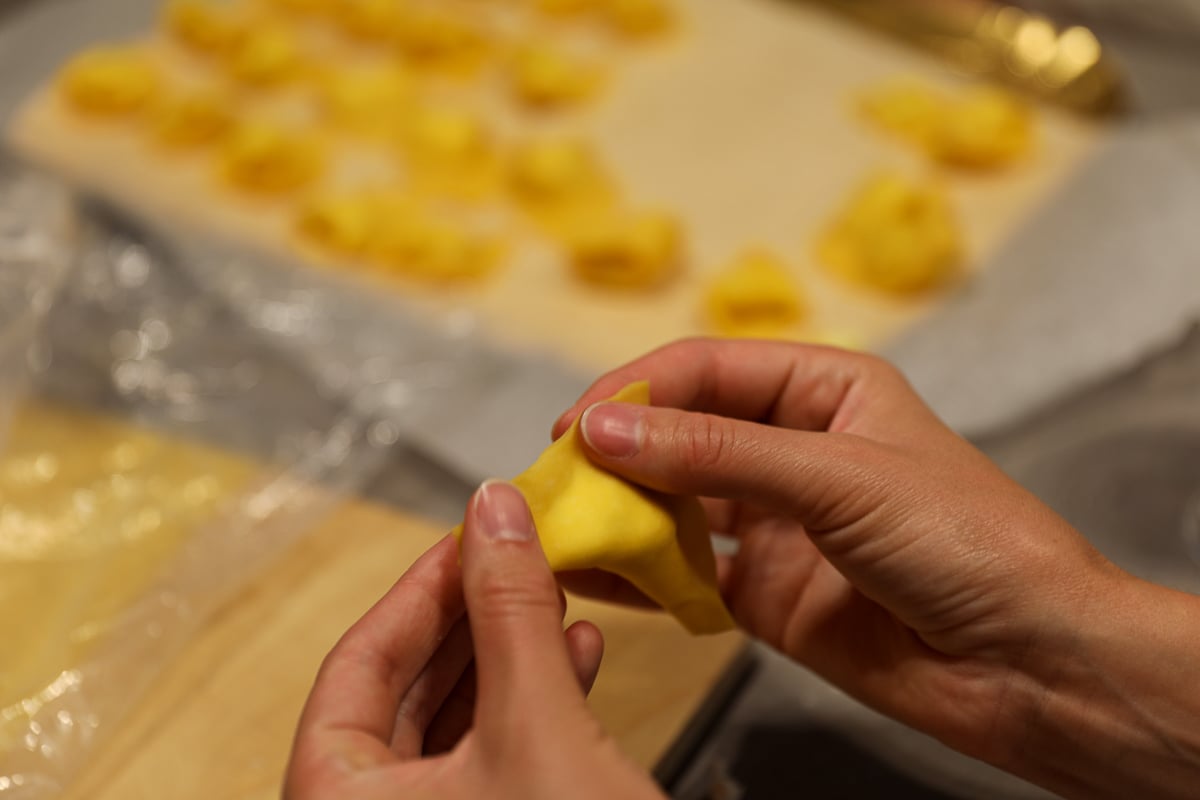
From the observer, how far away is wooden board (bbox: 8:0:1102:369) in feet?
4.24

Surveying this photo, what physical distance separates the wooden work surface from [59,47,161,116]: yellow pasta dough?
830 mm

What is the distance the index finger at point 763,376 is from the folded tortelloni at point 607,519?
7 cm

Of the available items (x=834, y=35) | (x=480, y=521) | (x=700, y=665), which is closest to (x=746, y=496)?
(x=480, y=521)

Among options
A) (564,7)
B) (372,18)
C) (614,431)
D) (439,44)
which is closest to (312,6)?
(372,18)

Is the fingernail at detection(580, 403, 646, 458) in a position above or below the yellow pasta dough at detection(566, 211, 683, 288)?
above

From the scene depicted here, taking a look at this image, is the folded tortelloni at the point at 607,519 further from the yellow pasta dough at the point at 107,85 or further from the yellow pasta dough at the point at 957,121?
the yellow pasta dough at the point at 107,85

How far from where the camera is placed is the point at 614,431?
2.17 feet

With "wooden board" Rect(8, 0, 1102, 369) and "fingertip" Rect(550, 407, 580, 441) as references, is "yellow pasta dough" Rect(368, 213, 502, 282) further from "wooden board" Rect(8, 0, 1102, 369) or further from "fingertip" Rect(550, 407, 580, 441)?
"fingertip" Rect(550, 407, 580, 441)

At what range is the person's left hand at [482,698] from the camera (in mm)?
536

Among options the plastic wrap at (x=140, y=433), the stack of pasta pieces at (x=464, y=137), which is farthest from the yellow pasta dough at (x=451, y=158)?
the plastic wrap at (x=140, y=433)

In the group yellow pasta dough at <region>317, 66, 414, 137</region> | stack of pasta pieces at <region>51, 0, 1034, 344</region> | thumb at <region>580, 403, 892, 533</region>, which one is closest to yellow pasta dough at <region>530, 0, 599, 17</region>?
stack of pasta pieces at <region>51, 0, 1034, 344</region>

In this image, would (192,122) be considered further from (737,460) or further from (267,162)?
(737,460)

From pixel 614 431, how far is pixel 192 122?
105 centimetres

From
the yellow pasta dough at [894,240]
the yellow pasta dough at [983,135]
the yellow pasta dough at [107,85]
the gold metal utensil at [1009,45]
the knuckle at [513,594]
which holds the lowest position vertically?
the yellow pasta dough at [107,85]
